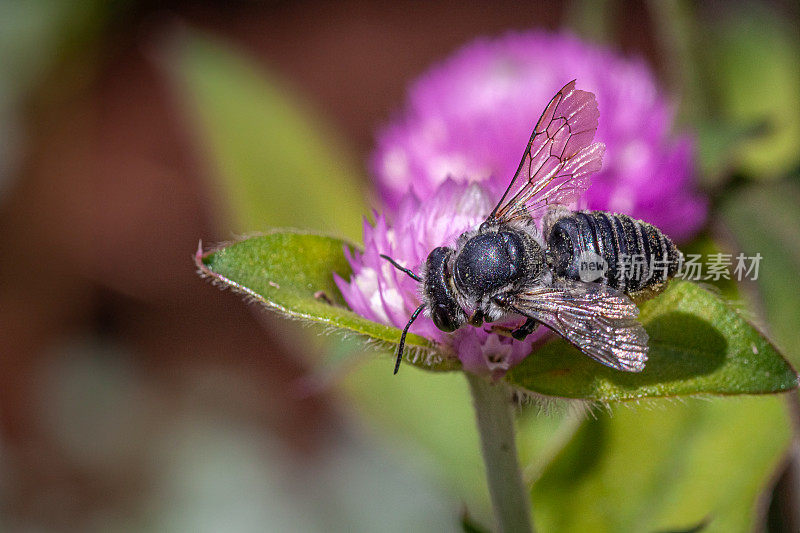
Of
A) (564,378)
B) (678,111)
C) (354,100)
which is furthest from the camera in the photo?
(354,100)

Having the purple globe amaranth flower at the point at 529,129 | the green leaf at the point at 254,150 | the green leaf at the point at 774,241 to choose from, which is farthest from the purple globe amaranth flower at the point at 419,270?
the green leaf at the point at 254,150

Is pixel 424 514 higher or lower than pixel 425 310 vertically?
lower

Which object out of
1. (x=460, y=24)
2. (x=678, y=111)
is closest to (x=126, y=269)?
(x=460, y=24)

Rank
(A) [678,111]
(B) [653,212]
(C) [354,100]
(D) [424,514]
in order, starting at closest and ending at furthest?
(B) [653,212]
(A) [678,111]
(D) [424,514]
(C) [354,100]

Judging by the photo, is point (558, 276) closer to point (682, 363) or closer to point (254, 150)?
point (682, 363)

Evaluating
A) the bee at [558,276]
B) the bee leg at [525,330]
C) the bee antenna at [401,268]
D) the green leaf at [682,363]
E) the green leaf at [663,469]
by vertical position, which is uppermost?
the bee antenna at [401,268]

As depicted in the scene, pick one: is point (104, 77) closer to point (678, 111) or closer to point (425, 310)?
point (678, 111)

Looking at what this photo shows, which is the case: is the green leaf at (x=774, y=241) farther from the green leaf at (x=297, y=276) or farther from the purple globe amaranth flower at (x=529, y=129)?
the green leaf at (x=297, y=276)
